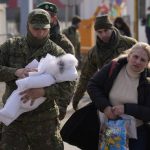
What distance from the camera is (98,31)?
21.5 feet

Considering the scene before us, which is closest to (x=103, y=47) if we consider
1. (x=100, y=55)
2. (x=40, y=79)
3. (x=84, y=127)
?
(x=100, y=55)

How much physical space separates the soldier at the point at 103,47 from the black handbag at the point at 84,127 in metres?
1.34

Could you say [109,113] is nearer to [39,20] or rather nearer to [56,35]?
[39,20]

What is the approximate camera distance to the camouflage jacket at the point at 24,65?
16.1 feet

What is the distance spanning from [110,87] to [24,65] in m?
0.78

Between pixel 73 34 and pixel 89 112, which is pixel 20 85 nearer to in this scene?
pixel 89 112

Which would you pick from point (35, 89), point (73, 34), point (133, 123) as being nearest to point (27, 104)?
point (35, 89)

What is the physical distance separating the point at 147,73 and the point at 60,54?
30.8 inches

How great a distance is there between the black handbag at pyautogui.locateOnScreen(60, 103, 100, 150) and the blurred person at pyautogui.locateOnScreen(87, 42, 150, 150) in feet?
0.57

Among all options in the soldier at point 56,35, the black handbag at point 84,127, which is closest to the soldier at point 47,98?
the black handbag at point 84,127

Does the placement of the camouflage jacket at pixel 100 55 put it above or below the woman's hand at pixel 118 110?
above

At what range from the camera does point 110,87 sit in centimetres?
491

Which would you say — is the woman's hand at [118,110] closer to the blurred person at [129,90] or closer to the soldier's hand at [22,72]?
the blurred person at [129,90]

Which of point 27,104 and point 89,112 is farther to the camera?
point 89,112
